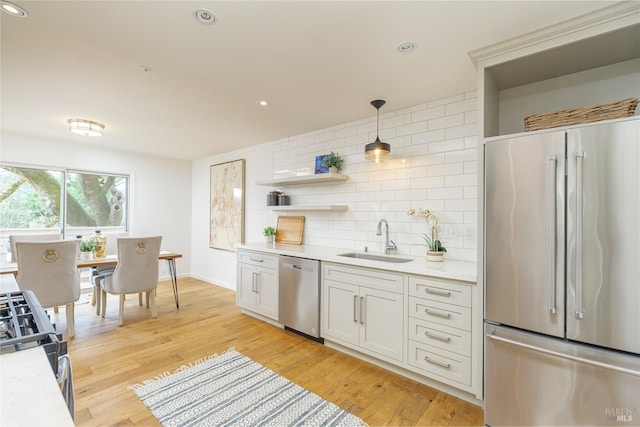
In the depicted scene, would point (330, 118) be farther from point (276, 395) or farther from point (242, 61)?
point (276, 395)

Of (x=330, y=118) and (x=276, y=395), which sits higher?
(x=330, y=118)

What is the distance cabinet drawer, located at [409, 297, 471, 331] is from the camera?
1998mm

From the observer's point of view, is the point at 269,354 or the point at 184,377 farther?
the point at 269,354

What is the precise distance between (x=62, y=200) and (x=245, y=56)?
4446 mm

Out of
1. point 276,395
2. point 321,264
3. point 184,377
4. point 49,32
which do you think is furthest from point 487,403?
point 49,32

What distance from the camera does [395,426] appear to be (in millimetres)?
1810

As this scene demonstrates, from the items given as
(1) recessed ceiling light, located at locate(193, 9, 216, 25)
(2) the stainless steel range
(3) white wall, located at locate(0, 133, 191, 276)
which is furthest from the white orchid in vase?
(3) white wall, located at locate(0, 133, 191, 276)

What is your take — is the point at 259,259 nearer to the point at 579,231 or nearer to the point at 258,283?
the point at 258,283

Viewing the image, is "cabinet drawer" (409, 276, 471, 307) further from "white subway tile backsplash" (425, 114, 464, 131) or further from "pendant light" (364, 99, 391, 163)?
"white subway tile backsplash" (425, 114, 464, 131)

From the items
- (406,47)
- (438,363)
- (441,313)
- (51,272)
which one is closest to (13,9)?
(406,47)

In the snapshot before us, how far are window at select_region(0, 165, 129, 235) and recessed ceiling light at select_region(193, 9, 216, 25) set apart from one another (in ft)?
14.6

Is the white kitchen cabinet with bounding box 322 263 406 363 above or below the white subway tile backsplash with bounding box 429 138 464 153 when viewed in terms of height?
below

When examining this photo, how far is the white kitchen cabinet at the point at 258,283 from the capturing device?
334 centimetres

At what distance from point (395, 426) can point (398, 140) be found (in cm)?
247
